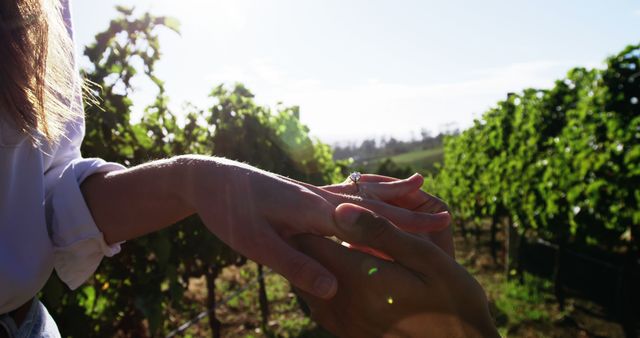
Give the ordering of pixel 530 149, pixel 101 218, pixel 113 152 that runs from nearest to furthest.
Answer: pixel 101 218 → pixel 113 152 → pixel 530 149

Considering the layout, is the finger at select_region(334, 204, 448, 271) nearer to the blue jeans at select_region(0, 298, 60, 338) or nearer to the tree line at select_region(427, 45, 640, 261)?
the blue jeans at select_region(0, 298, 60, 338)

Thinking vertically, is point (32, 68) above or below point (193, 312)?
above

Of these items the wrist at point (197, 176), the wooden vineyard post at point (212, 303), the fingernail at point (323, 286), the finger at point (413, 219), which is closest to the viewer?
the fingernail at point (323, 286)

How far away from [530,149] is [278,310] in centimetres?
571

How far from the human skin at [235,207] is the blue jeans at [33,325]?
0.27 m

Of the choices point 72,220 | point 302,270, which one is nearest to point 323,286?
point 302,270

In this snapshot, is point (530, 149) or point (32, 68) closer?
point (32, 68)

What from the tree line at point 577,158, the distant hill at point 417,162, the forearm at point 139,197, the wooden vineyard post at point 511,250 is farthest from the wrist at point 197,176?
the distant hill at point 417,162

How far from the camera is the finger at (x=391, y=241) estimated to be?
94 cm

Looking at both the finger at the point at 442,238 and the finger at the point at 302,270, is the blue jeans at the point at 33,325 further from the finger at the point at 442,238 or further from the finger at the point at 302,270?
the finger at the point at 442,238

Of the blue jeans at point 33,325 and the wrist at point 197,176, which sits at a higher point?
the wrist at point 197,176

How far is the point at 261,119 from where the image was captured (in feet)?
21.1

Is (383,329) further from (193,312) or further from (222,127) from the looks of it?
(193,312)

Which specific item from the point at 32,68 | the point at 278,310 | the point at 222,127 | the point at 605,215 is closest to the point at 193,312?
the point at 278,310
